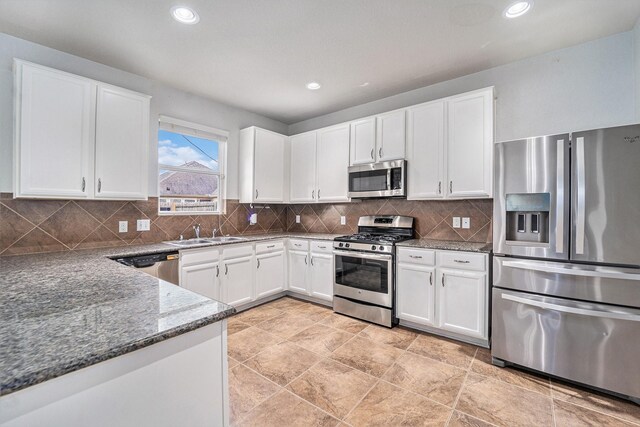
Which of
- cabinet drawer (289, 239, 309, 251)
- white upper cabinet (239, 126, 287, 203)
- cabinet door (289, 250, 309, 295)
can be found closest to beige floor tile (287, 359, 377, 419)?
cabinet door (289, 250, 309, 295)

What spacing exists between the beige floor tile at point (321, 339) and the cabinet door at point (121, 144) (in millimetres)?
2097

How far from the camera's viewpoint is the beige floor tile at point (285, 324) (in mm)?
2928

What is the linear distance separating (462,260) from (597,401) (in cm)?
121

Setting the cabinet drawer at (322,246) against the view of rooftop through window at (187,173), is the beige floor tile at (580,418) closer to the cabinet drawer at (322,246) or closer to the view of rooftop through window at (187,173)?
the cabinet drawer at (322,246)

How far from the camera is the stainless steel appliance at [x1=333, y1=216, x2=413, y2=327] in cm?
303

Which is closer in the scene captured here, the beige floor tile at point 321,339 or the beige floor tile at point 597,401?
the beige floor tile at point 597,401

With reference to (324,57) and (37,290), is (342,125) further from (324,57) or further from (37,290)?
(37,290)

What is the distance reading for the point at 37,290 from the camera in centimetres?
133

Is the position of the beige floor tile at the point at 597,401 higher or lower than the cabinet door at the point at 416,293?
lower

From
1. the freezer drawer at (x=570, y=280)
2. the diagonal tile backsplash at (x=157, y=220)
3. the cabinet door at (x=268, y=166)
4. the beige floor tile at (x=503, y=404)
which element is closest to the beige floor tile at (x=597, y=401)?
the beige floor tile at (x=503, y=404)

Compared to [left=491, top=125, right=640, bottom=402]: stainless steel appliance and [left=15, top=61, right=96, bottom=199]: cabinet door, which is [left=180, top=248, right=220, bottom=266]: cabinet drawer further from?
[left=491, top=125, right=640, bottom=402]: stainless steel appliance

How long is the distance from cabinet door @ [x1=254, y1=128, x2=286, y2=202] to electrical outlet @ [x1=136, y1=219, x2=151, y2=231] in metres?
1.30

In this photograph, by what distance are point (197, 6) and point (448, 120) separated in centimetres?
242

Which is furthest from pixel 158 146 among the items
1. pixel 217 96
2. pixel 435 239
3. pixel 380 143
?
pixel 435 239
